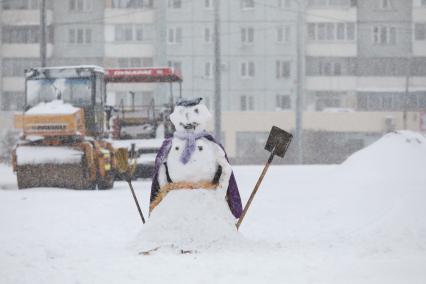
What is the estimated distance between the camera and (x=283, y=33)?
150 feet

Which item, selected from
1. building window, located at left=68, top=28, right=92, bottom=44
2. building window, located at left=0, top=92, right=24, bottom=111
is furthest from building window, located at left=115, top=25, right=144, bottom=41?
building window, located at left=0, top=92, right=24, bottom=111

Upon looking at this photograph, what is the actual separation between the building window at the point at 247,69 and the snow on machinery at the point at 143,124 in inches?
905

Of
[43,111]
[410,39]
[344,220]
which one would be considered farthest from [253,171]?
[410,39]

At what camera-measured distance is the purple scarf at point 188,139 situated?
8.80 meters

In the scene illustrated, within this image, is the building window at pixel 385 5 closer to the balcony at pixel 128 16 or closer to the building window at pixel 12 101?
the balcony at pixel 128 16

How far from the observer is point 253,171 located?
25484 mm

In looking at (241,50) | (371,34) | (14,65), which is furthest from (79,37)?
(371,34)

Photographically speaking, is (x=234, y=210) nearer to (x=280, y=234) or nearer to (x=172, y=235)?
(x=172, y=235)

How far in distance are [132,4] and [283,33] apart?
30.2 feet

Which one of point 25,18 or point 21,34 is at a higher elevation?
point 25,18

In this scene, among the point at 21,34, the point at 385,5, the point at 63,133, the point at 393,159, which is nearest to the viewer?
the point at 393,159

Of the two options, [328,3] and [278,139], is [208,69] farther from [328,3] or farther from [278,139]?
[278,139]

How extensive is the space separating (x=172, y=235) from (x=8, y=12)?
1653 inches

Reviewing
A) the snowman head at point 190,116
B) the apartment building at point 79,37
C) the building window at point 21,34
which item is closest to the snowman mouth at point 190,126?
the snowman head at point 190,116
